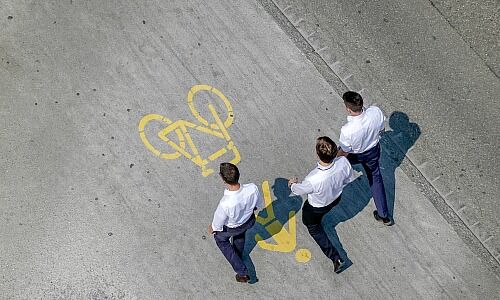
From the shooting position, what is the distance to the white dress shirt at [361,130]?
7836 millimetres

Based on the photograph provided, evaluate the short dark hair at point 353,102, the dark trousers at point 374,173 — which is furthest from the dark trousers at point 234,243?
the short dark hair at point 353,102

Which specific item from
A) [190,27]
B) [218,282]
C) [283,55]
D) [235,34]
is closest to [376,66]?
[283,55]

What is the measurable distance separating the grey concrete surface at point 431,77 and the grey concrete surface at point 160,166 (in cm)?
41

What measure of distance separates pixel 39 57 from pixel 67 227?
96.6 inches

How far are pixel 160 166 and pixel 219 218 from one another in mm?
1816

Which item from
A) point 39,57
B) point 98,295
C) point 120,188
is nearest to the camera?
point 98,295

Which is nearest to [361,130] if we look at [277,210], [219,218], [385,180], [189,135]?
[385,180]

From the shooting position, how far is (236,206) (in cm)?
721

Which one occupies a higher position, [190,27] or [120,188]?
[190,27]

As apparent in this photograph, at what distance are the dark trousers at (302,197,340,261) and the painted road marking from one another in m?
0.40

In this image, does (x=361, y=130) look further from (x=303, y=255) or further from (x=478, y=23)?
(x=478, y=23)

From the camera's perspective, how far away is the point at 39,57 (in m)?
9.26

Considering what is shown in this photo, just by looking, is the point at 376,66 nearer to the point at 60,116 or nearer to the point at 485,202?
the point at 485,202

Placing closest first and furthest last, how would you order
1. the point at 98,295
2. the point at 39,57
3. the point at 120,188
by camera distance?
the point at 98,295
the point at 120,188
the point at 39,57
